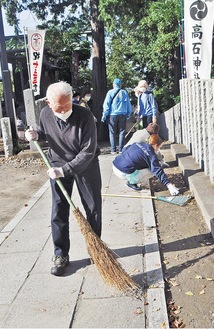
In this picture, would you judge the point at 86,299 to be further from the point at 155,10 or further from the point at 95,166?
the point at 155,10

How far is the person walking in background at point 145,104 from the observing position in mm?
8953

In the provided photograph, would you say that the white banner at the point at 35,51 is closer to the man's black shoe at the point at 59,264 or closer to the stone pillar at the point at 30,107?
the stone pillar at the point at 30,107

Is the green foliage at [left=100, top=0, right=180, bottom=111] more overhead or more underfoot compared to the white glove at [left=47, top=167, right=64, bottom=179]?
more overhead

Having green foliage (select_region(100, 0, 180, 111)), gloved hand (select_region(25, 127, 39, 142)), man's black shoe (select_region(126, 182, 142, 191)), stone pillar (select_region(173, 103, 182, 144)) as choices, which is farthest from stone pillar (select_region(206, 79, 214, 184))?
green foliage (select_region(100, 0, 180, 111))

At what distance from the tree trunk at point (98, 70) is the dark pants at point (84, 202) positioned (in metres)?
9.97

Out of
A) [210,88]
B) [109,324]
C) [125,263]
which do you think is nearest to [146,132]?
[210,88]

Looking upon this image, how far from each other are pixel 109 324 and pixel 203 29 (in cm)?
626

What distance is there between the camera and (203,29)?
7.66 metres

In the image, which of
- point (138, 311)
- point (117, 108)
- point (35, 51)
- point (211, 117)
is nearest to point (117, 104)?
point (117, 108)

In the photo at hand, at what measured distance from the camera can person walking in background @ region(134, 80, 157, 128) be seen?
352 inches

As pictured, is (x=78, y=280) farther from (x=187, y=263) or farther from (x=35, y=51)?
(x=35, y=51)

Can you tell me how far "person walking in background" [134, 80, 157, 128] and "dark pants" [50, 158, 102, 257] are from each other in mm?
5214

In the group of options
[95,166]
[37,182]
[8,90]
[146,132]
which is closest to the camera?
[95,166]

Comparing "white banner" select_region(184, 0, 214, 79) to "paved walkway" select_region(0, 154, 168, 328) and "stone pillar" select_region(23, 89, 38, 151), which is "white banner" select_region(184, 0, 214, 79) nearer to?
"paved walkway" select_region(0, 154, 168, 328)
